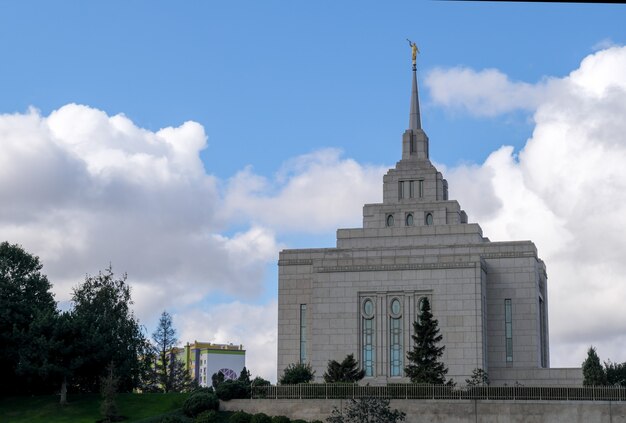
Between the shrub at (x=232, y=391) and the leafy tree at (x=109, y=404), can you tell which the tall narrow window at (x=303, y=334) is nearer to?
the shrub at (x=232, y=391)

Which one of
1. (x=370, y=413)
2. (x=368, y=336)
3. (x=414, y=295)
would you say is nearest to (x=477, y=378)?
(x=414, y=295)

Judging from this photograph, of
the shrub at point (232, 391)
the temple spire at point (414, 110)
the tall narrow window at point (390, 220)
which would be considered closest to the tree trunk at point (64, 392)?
the shrub at point (232, 391)

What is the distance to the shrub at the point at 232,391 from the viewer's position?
51.0 metres

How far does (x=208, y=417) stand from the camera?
47.4 metres

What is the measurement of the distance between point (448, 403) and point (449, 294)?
16.9 metres

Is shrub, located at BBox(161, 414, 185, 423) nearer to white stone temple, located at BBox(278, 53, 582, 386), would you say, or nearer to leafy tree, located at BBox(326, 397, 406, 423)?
leafy tree, located at BBox(326, 397, 406, 423)

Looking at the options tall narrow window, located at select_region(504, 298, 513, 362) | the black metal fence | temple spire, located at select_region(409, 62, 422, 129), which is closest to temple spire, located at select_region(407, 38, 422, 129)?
temple spire, located at select_region(409, 62, 422, 129)

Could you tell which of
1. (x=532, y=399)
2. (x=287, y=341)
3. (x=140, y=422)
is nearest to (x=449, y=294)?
(x=287, y=341)

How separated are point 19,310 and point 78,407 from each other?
7.35 m

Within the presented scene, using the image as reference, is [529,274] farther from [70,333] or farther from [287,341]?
[70,333]

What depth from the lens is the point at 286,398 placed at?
50.8 meters

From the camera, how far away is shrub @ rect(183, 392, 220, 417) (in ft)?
162

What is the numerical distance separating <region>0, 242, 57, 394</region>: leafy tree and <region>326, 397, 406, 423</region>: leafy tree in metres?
19.2

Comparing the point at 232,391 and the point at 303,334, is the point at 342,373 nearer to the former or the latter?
the point at 232,391
